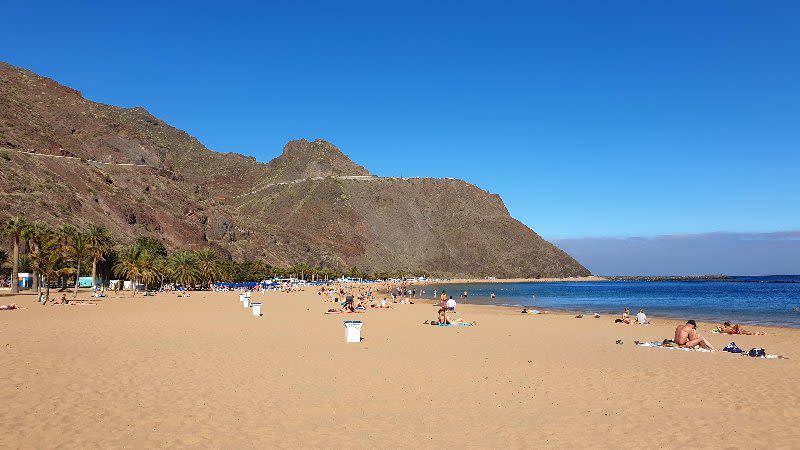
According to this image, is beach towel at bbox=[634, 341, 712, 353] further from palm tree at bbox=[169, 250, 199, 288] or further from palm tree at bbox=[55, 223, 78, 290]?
palm tree at bbox=[169, 250, 199, 288]

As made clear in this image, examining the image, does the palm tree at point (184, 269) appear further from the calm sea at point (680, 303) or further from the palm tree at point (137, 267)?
the calm sea at point (680, 303)

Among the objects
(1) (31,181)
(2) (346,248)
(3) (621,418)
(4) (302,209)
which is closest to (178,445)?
(3) (621,418)

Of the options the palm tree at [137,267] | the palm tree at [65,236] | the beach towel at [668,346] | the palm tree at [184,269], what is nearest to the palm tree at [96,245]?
the palm tree at [65,236]

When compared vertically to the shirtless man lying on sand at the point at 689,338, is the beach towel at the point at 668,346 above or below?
below

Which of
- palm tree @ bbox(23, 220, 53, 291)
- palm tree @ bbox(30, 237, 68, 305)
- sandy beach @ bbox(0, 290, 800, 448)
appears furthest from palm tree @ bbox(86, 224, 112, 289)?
sandy beach @ bbox(0, 290, 800, 448)

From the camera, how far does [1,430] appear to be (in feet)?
25.3

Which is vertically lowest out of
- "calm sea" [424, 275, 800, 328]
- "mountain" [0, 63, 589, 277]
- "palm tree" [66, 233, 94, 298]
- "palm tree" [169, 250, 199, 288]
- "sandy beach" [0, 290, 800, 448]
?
"calm sea" [424, 275, 800, 328]

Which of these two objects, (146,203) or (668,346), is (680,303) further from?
(146,203)

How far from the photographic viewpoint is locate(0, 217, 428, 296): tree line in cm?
5131

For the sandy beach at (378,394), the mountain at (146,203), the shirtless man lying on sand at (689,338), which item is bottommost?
the sandy beach at (378,394)

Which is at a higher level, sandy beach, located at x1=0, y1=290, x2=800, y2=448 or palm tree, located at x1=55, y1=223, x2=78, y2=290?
palm tree, located at x1=55, y1=223, x2=78, y2=290

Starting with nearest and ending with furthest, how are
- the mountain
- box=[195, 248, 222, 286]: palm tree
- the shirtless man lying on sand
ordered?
1. the shirtless man lying on sand
2. box=[195, 248, 222, 286]: palm tree
3. the mountain

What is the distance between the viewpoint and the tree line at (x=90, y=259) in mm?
51312

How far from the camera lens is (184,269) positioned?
69.4 meters
